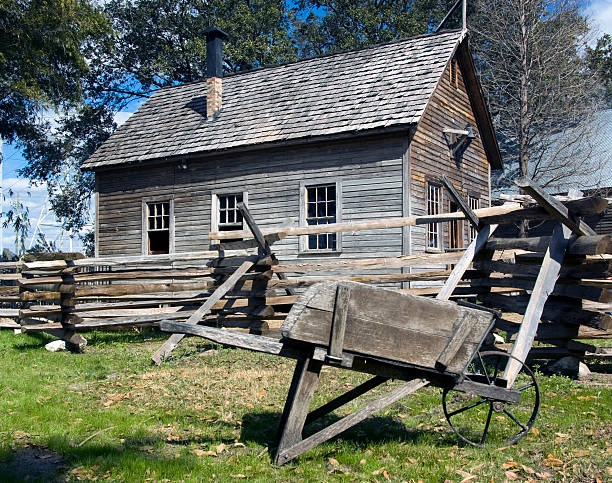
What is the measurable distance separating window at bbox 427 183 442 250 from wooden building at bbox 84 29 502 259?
0.04m

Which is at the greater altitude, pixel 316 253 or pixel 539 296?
pixel 316 253

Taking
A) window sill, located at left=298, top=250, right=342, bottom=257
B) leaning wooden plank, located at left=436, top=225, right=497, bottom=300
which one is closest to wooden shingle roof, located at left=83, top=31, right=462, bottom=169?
window sill, located at left=298, top=250, right=342, bottom=257

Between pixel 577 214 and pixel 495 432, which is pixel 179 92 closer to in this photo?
pixel 577 214

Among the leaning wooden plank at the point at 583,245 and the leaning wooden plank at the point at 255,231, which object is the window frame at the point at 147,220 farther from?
the leaning wooden plank at the point at 583,245

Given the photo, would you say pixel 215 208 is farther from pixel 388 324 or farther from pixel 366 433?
pixel 388 324

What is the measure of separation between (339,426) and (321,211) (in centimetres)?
1063

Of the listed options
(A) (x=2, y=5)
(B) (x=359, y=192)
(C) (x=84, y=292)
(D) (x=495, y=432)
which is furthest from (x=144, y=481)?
(A) (x=2, y=5)

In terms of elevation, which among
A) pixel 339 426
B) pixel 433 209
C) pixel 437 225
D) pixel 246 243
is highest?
pixel 433 209

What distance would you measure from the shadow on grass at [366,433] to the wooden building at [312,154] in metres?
7.99

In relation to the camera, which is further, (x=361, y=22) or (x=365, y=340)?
(x=361, y=22)

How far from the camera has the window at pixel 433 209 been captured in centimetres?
1520

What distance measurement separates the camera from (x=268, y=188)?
15.6m

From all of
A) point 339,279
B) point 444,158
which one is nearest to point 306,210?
point 444,158

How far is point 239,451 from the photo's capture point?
4871 mm
